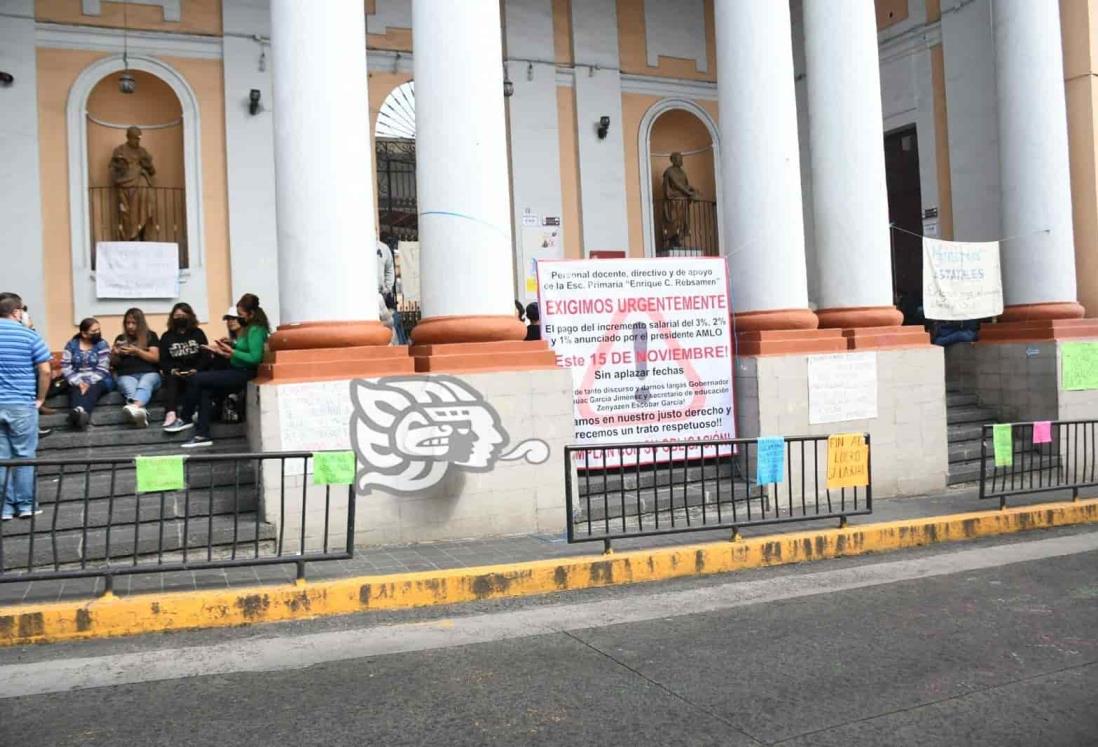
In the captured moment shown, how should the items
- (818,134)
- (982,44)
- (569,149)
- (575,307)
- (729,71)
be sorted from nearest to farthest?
1. (575,307)
2. (729,71)
3. (818,134)
4. (982,44)
5. (569,149)

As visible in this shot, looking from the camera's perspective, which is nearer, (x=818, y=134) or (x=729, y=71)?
(x=729, y=71)

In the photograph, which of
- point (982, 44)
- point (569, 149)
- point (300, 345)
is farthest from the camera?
point (569, 149)

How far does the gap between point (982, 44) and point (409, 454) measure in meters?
12.1

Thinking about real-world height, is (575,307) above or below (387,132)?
below

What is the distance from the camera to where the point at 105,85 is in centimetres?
1310

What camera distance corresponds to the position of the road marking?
16.7ft

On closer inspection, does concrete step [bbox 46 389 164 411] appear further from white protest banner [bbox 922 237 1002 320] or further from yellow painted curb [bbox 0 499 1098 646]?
white protest banner [bbox 922 237 1002 320]

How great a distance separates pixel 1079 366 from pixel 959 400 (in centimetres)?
159

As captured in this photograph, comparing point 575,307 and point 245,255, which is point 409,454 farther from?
point 245,255

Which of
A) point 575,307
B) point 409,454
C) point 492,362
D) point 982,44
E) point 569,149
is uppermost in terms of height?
point 982,44

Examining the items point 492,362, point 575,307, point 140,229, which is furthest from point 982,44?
point 140,229

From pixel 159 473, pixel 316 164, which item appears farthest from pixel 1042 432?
pixel 159 473

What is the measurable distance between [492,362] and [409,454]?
1165 mm

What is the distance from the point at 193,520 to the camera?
7.66 m
